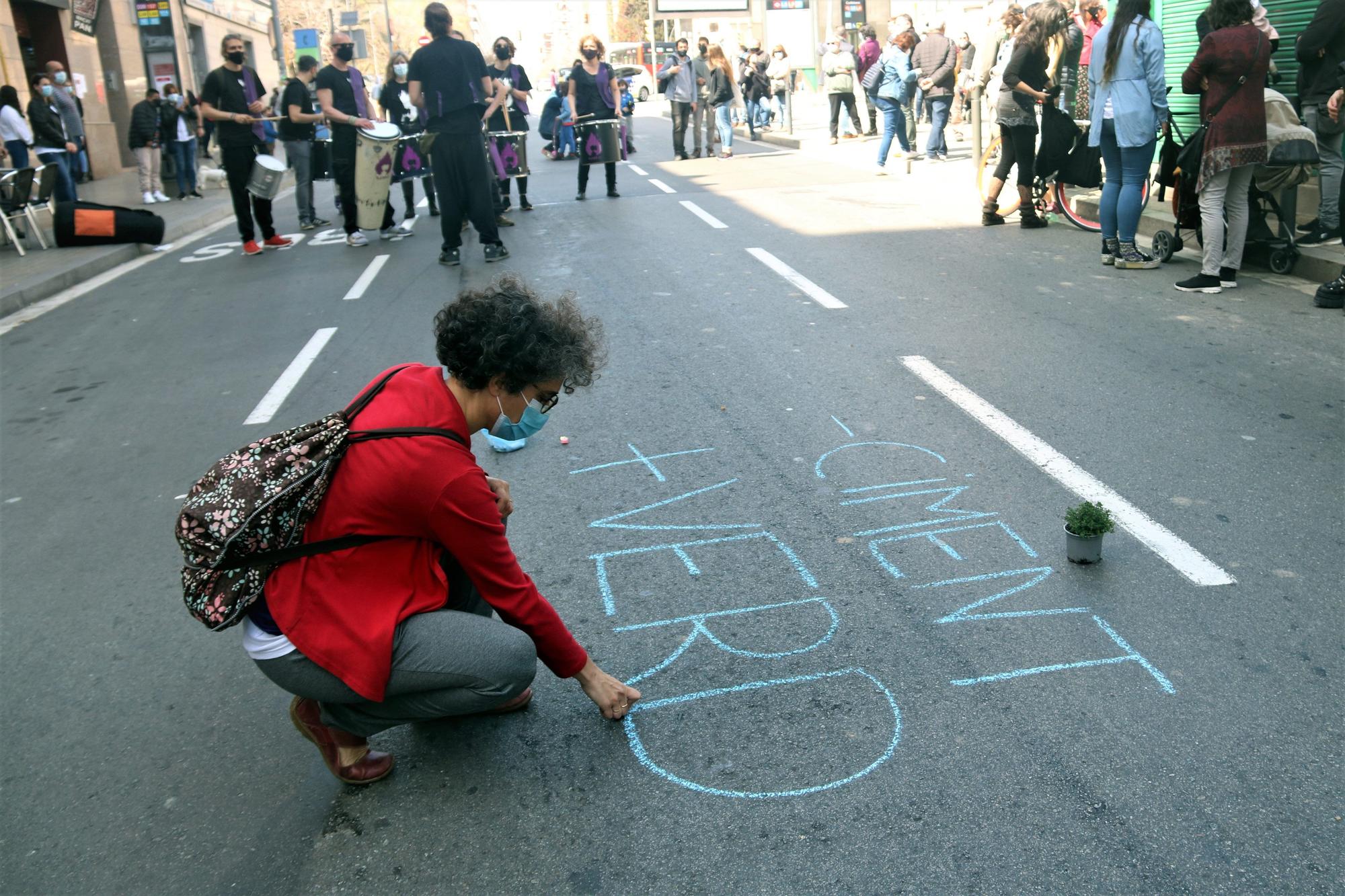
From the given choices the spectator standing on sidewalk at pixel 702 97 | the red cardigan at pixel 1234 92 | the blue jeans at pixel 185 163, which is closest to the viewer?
the red cardigan at pixel 1234 92

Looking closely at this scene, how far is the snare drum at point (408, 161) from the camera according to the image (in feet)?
40.4

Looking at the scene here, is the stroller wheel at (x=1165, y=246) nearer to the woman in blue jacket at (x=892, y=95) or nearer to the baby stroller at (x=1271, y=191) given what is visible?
the baby stroller at (x=1271, y=191)

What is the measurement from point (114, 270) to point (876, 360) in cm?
915

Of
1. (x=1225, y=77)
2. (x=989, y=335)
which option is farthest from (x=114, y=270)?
(x=1225, y=77)

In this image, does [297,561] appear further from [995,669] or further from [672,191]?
[672,191]

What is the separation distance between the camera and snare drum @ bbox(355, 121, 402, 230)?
1128 centimetres

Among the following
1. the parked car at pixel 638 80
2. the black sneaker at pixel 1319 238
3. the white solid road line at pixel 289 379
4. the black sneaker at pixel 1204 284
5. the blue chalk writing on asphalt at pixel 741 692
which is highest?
the parked car at pixel 638 80

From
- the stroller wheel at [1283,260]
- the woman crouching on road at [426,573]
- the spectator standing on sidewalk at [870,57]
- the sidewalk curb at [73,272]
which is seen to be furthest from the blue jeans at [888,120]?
the woman crouching on road at [426,573]

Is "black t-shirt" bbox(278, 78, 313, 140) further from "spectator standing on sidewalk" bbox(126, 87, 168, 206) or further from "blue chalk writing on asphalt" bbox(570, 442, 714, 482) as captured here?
"blue chalk writing on asphalt" bbox(570, 442, 714, 482)

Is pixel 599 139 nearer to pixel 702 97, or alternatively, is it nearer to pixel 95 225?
pixel 95 225

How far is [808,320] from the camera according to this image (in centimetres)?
734

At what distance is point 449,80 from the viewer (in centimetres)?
951

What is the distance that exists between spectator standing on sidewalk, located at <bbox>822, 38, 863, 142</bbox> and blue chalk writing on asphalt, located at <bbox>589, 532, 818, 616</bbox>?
698 inches

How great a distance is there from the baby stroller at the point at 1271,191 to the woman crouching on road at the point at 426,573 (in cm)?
635
